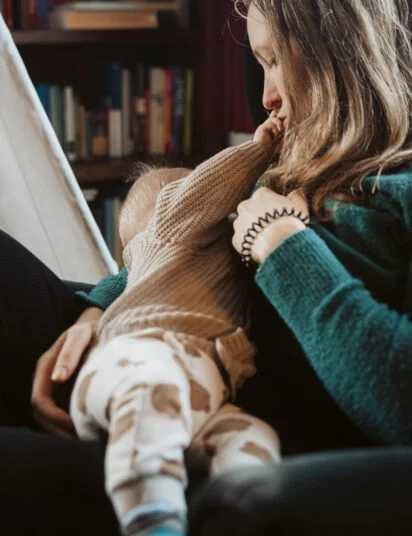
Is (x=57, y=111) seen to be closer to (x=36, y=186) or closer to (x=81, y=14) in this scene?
(x=81, y=14)

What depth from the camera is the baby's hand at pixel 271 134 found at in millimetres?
1107

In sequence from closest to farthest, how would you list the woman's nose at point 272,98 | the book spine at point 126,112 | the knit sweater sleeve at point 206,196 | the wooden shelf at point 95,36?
the knit sweater sleeve at point 206,196 < the woman's nose at point 272,98 < the wooden shelf at point 95,36 < the book spine at point 126,112

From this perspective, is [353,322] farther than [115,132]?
No

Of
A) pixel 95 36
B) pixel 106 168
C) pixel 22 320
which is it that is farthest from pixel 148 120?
pixel 22 320

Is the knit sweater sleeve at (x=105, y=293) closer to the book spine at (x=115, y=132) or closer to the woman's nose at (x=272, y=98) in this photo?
the woman's nose at (x=272, y=98)

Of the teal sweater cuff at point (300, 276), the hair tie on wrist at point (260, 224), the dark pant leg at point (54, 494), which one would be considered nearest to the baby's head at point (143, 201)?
the hair tie on wrist at point (260, 224)

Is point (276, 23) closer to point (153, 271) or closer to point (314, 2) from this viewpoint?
point (314, 2)

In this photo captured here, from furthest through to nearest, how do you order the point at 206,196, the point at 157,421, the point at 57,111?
the point at 57,111 → the point at 206,196 → the point at 157,421

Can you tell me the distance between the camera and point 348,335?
778mm

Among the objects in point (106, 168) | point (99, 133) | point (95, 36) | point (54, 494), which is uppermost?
point (95, 36)

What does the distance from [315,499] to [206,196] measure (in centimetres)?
56

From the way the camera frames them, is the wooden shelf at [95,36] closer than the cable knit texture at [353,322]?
No

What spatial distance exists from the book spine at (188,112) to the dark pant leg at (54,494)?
7.13ft

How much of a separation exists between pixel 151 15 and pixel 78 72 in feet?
1.36
